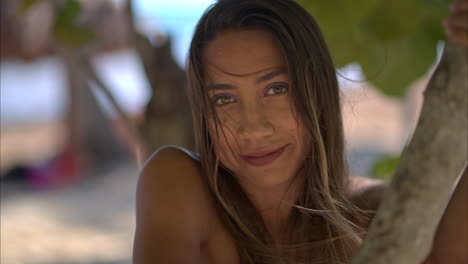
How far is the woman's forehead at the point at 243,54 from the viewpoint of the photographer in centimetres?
103

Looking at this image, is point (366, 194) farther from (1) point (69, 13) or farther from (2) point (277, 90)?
(1) point (69, 13)

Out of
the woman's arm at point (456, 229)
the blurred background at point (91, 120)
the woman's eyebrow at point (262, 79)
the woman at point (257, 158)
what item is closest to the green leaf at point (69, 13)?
the blurred background at point (91, 120)

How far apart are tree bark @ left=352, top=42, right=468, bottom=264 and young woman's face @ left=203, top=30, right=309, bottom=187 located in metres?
0.43

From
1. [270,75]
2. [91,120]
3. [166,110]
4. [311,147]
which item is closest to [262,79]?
[270,75]

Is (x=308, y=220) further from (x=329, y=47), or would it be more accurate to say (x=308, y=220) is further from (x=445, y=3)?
(x=445, y=3)

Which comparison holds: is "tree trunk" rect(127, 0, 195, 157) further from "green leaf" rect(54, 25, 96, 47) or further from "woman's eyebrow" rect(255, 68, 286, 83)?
"woman's eyebrow" rect(255, 68, 286, 83)

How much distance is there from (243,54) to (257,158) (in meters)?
0.15

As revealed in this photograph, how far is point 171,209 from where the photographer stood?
1.01 meters

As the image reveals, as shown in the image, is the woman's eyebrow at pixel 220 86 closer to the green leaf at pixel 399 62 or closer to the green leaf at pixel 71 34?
the green leaf at pixel 399 62

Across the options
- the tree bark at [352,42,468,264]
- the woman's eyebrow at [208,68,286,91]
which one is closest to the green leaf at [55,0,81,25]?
the woman's eyebrow at [208,68,286,91]

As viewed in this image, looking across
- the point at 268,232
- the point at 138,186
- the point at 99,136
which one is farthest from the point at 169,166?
the point at 99,136

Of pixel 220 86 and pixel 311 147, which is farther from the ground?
pixel 220 86

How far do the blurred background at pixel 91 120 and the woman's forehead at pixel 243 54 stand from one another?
0.46 ft

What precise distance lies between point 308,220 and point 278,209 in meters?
0.06
